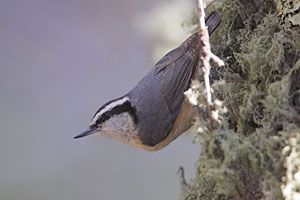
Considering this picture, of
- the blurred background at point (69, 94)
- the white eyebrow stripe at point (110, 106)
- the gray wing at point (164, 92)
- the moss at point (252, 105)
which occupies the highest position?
the blurred background at point (69, 94)

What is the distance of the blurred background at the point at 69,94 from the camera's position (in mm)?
2498

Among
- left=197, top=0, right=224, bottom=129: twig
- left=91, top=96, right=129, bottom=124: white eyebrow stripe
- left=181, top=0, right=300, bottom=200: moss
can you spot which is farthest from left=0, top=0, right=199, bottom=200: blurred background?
left=197, top=0, right=224, bottom=129: twig

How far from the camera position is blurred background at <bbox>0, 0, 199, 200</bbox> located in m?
2.50

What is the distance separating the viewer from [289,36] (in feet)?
3.33

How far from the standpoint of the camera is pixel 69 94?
2516 millimetres

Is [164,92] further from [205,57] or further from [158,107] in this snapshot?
[205,57]

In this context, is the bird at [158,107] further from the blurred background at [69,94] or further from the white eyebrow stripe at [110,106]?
the blurred background at [69,94]

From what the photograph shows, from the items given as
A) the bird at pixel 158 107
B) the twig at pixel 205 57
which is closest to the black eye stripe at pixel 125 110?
the bird at pixel 158 107

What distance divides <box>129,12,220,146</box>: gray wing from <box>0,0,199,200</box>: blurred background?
1059 millimetres

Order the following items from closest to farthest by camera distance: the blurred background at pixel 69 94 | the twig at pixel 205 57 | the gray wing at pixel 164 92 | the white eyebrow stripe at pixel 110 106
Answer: the twig at pixel 205 57, the gray wing at pixel 164 92, the white eyebrow stripe at pixel 110 106, the blurred background at pixel 69 94

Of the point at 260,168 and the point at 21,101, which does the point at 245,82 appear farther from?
the point at 21,101

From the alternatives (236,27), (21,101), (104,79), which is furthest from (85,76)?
(236,27)

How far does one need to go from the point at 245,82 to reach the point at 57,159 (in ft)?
5.12

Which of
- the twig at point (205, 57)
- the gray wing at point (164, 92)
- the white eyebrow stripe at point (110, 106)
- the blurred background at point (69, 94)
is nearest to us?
the twig at point (205, 57)
